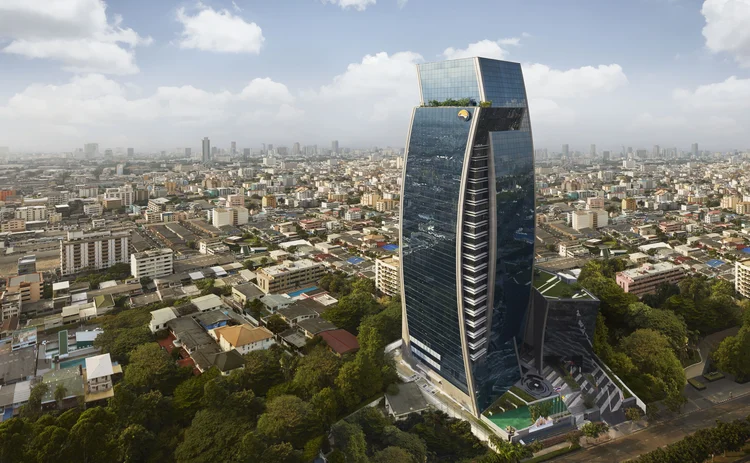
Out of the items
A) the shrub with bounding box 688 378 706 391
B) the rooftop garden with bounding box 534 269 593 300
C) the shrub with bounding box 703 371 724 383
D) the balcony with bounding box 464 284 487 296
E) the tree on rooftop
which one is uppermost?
the balcony with bounding box 464 284 487 296

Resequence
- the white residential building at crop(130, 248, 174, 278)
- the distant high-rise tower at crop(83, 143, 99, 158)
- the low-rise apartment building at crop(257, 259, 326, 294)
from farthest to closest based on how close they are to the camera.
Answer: the distant high-rise tower at crop(83, 143, 99, 158) → the white residential building at crop(130, 248, 174, 278) → the low-rise apartment building at crop(257, 259, 326, 294)

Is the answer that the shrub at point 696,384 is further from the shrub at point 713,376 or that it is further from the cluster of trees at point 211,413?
the cluster of trees at point 211,413

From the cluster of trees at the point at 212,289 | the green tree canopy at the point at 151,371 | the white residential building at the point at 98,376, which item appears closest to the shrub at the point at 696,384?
the green tree canopy at the point at 151,371

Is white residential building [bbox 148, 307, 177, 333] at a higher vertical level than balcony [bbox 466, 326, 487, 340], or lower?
lower

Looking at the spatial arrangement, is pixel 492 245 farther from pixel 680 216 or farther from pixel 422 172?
pixel 680 216

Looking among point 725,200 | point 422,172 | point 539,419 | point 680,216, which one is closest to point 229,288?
point 422,172

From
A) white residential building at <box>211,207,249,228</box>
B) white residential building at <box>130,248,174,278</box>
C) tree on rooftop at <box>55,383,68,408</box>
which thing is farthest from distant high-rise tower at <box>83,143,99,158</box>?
tree on rooftop at <box>55,383,68,408</box>

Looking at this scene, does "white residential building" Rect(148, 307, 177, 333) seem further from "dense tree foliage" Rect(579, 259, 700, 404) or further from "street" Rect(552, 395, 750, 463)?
"dense tree foliage" Rect(579, 259, 700, 404)
